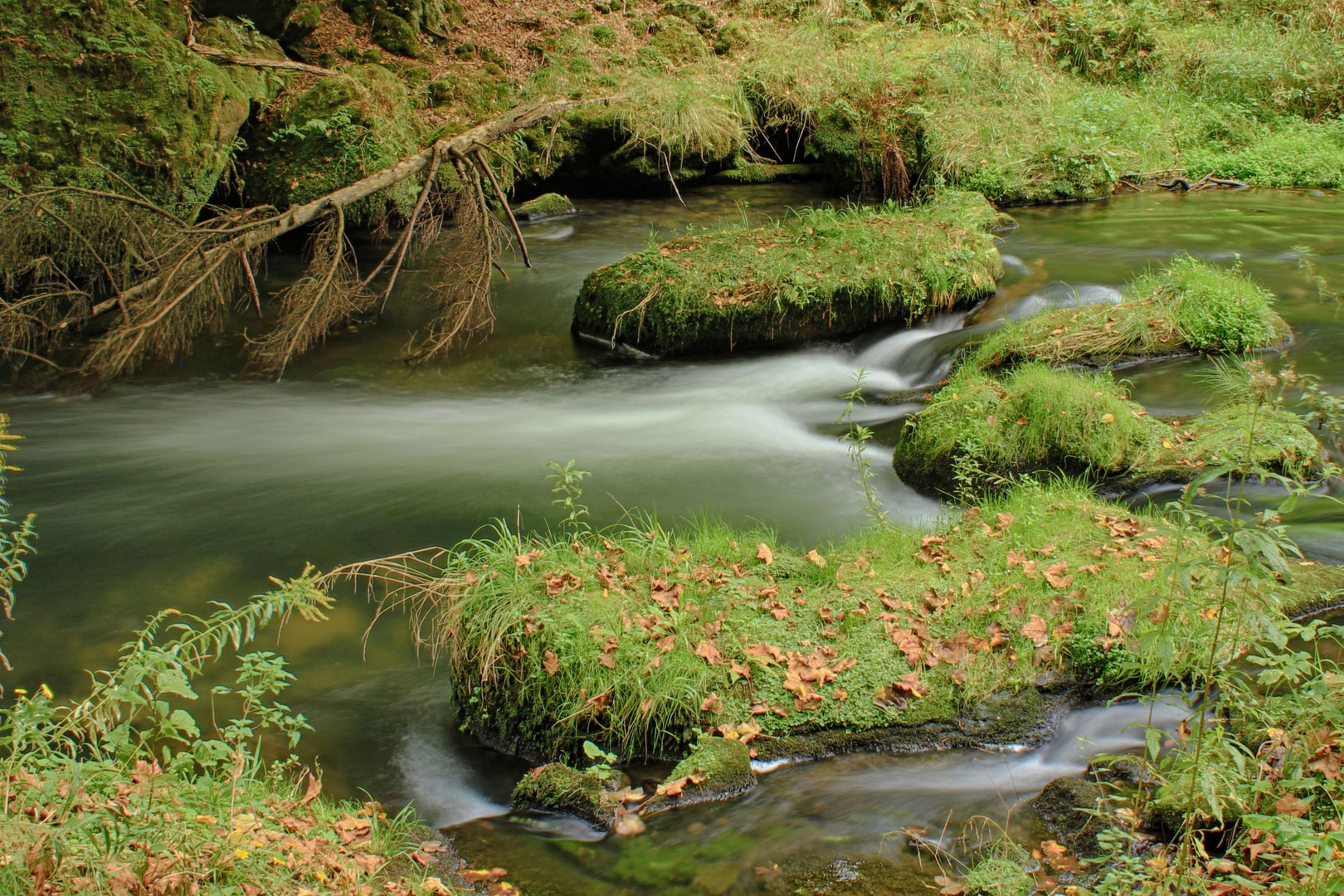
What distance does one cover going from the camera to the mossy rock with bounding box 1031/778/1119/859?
3441 mm

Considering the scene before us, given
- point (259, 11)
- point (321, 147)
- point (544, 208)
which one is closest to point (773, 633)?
point (321, 147)

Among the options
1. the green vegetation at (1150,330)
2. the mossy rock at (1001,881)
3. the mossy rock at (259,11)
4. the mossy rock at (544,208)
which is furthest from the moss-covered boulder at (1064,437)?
the mossy rock at (259,11)

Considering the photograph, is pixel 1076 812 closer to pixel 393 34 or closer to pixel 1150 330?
pixel 1150 330

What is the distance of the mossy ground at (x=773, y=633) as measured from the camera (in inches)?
170

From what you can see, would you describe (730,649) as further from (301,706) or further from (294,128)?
(294,128)

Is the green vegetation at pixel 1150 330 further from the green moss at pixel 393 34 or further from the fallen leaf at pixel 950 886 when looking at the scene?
the green moss at pixel 393 34

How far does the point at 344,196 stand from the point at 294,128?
311cm

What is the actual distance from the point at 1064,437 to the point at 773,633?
2.80 metres

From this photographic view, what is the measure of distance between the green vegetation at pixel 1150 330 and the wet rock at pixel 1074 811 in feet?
14.5

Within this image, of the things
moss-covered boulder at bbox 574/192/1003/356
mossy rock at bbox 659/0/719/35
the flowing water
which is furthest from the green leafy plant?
mossy rock at bbox 659/0/719/35

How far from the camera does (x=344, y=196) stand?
29.0 ft

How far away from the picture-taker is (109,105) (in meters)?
10.1

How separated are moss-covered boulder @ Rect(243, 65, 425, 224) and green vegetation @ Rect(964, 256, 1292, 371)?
7.29 m

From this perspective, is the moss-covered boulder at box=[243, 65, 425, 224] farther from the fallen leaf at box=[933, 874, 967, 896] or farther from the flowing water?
the fallen leaf at box=[933, 874, 967, 896]
